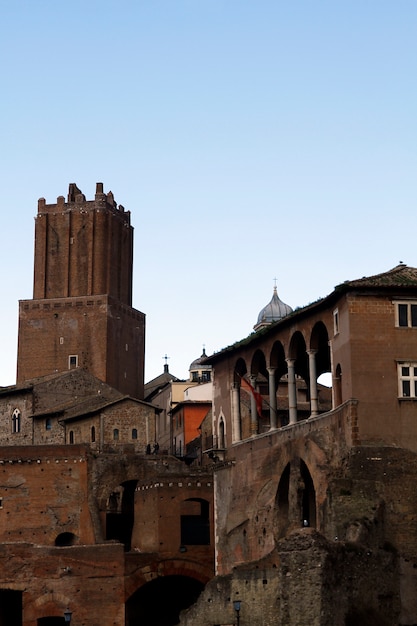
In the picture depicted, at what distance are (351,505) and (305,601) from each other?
5.64 m

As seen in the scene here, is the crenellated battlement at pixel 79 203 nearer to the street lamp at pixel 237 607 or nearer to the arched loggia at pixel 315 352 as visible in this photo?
the arched loggia at pixel 315 352

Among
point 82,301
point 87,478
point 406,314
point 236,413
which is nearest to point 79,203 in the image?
point 82,301

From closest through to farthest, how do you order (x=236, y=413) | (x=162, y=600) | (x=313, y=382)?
(x=313, y=382) < (x=236, y=413) < (x=162, y=600)

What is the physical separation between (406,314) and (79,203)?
47413 mm

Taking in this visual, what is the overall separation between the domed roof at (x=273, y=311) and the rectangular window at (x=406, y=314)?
49566 millimetres

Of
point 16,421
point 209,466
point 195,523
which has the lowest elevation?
point 195,523

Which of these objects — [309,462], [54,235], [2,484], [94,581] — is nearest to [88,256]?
[54,235]

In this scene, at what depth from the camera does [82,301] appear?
91938 mm

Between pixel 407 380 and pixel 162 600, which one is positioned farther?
pixel 162 600

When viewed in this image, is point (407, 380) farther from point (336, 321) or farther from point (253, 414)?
point (253, 414)

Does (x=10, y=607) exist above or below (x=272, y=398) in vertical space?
below

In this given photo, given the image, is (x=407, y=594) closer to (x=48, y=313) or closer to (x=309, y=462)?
(x=309, y=462)

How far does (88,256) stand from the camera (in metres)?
93.0

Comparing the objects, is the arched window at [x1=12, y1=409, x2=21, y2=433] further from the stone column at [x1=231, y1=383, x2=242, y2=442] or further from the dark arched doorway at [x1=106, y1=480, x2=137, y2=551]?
the stone column at [x1=231, y1=383, x2=242, y2=442]
